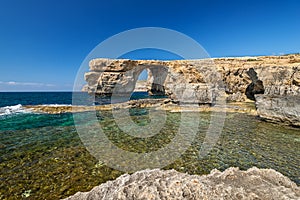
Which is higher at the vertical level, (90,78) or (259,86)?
(90,78)

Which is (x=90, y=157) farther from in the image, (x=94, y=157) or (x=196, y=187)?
(x=196, y=187)

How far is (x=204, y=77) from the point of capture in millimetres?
47312

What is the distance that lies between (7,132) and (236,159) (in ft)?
63.1

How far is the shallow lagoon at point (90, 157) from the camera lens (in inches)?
274

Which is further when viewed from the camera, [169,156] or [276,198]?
[169,156]

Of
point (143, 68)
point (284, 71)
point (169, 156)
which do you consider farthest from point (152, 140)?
point (143, 68)

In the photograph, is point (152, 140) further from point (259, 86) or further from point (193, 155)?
point (259, 86)

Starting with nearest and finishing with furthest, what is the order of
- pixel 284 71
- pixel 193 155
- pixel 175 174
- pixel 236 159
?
1. pixel 175 174
2. pixel 236 159
3. pixel 193 155
4. pixel 284 71

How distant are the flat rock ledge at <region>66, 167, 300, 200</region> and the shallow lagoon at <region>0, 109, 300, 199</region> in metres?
3.74

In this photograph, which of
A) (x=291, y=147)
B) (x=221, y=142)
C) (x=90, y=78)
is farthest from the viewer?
(x=90, y=78)

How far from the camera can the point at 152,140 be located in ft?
42.2

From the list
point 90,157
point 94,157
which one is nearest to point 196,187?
point 94,157

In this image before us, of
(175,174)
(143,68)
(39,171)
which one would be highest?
(143,68)

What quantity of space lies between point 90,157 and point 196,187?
7.85 m
